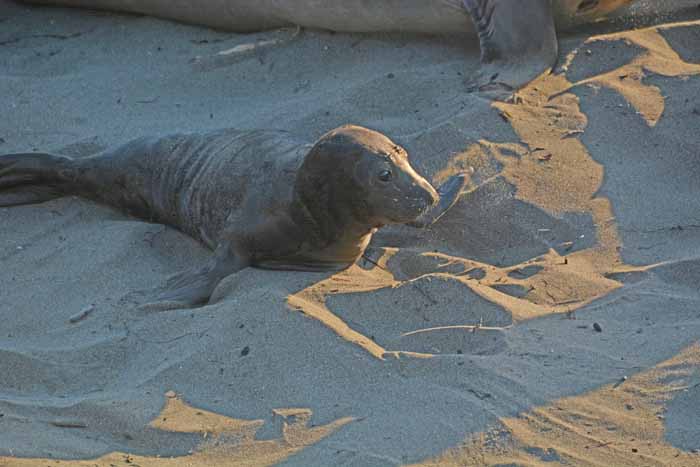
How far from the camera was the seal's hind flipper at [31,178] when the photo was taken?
5367 mm

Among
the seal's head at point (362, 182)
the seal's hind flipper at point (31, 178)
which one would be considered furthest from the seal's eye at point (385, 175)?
the seal's hind flipper at point (31, 178)

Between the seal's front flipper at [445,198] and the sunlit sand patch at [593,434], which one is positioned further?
the seal's front flipper at [445,198]

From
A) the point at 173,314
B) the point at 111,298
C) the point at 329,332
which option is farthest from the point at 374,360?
the point at 111,298

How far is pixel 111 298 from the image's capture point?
446 cm

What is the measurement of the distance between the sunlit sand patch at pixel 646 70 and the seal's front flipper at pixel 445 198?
2.80 feet

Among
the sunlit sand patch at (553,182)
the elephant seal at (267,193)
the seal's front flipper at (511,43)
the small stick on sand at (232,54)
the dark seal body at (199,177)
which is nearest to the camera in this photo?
the sunlit sand patch at (553,182)

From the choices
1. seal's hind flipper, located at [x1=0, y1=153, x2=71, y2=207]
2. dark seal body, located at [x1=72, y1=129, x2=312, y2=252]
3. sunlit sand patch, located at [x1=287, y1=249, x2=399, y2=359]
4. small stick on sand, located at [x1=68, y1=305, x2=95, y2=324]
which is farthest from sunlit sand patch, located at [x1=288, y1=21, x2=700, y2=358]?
seal's hind flipper, located at [x1=0, y1=153, x2=71, y2=207]

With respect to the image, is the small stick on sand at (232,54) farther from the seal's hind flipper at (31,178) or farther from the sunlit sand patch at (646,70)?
the sunlit sand patch at (646,70)

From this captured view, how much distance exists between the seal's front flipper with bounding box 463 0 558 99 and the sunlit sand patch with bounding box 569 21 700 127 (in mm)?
227

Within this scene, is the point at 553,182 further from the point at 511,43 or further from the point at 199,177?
the point at 199,177

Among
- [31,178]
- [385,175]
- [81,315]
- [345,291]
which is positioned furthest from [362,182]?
[31,178]

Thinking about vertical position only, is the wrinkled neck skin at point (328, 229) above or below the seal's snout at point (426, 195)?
below

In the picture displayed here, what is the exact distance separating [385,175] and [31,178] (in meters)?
1.78

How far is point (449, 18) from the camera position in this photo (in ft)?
21.0
